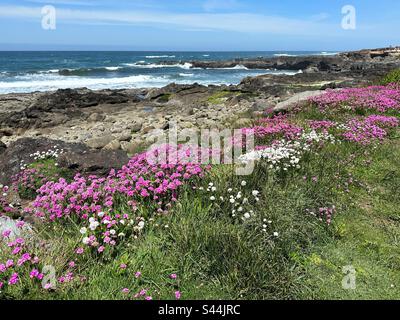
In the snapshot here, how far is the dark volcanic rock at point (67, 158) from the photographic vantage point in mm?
8625

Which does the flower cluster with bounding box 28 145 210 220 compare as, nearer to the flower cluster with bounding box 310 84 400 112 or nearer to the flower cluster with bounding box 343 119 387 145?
the flower cluster with bounding box 343 119 387 145

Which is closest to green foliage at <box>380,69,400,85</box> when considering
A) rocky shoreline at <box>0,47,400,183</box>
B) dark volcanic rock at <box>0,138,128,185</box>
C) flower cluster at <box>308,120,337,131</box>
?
rocky shoreline at <box>0,47,400,183</box>

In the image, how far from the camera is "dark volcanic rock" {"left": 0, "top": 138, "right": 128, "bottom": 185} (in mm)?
8625

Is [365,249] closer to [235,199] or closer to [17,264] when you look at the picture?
[235,199]

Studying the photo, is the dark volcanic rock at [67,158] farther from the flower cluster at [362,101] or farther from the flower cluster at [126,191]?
the flower cluster at [362,101]

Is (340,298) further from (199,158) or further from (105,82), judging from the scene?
(105,82)

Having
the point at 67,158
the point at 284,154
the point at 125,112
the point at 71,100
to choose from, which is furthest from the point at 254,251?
the point at 71,100

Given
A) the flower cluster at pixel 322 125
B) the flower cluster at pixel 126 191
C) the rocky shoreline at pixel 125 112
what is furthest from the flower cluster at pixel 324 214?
the rocky shoreline at pixel 125 112

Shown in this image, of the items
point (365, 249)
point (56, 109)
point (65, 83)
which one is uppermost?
point (65, 83)

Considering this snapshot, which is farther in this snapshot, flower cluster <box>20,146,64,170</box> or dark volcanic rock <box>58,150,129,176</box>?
flower cluster <box>20,146,64,170</box>

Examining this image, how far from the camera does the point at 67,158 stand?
886 cm

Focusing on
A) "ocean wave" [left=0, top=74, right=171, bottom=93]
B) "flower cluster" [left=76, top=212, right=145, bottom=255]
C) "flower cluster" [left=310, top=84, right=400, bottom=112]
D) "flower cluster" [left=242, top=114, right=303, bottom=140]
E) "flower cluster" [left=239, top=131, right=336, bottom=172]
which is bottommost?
"flower cluster" [left=76, top=212, right=145, bottom=255]

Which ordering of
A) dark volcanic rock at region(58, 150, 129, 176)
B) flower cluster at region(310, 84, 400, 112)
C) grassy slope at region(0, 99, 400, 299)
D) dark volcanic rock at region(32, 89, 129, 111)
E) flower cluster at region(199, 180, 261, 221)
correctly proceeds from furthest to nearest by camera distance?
dark volcanic rock at region(32, 89, 129, 111)
flower cluster at region(310, 84, 400, 112)
dark volcanic rock at region(58, 150, 129, 176)
flower cluster at region(199, 180, 261, 221)
grassy slope at region(0, 99, 400, 299)
